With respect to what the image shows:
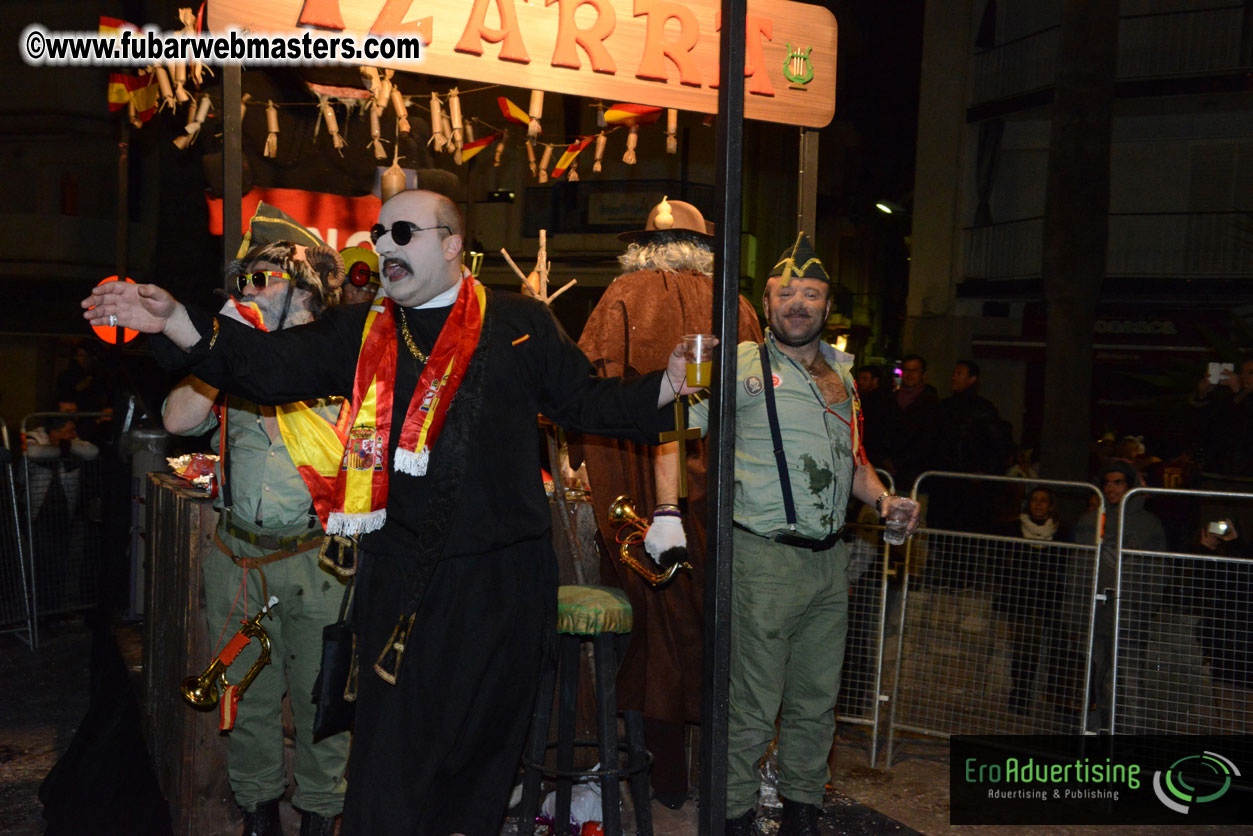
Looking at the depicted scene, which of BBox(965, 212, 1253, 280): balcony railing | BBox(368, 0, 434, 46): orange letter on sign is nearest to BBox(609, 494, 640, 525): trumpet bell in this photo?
BBox(368, 0, 434, 46): orange letter on sign

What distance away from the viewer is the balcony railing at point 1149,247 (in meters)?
17.5

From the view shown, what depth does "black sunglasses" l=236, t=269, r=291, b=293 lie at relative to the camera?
12.5 ft

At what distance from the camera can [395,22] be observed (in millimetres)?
4094

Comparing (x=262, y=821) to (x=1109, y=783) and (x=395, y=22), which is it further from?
(x=1109, y=783)

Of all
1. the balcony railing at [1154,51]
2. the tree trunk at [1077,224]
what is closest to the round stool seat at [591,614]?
the tree trunk at [1077,224]

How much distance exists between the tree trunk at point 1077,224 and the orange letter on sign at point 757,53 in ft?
16.2

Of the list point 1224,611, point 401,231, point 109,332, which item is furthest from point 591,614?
point 1224,611

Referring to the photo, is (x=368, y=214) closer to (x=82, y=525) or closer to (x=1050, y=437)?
(x=82, y=525)

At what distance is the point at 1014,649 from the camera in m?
6.03

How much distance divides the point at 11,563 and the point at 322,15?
5.06m

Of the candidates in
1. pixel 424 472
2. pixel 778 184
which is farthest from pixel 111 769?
pixel 778 184

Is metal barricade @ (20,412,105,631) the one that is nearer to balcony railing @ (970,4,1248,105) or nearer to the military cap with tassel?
the military cap with tassel

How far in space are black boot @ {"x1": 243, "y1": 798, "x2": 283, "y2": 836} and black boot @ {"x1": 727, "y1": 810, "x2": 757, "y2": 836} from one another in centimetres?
165

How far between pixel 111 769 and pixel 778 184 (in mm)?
22218
